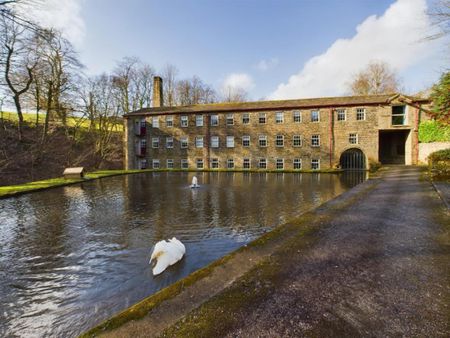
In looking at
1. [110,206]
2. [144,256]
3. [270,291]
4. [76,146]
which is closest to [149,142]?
[76,146]

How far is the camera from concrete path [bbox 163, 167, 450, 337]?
7.73 ft

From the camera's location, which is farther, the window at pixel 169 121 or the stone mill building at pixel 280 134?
the window at pixel 169 121

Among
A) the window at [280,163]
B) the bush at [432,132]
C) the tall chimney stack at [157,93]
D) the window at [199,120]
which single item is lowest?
the window at [280,163]

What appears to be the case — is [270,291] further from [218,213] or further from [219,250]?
[218,213]

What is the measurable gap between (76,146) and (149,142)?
12.4 m

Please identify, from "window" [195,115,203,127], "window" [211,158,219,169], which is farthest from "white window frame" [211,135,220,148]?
"window" [195,115,203,127]

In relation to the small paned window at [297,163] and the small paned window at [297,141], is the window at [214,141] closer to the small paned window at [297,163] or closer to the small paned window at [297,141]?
the small paned window at [297,141]

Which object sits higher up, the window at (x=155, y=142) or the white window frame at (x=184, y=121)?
the white window frame at (x=184, y=121)

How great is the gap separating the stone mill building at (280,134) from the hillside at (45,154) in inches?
282

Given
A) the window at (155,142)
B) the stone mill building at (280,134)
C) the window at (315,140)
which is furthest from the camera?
the window at (155,142)

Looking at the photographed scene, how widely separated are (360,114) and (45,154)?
3666cm

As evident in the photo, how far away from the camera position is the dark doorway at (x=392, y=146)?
25438 millimetres

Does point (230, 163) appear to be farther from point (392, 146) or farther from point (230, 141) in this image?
point (392, 146)

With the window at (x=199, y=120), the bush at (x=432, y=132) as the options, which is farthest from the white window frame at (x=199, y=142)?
the bush at (x=432, y=132)
